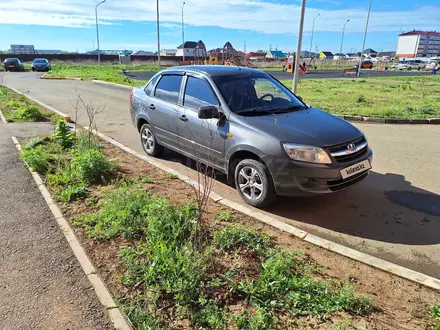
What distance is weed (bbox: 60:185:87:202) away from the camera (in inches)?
177

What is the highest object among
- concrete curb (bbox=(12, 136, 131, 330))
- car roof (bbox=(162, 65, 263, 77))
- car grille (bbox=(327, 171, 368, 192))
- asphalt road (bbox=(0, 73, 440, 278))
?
car roof (bbox=(162, 65, 263, 77))

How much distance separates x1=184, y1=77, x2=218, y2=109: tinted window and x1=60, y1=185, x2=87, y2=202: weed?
2.04 m

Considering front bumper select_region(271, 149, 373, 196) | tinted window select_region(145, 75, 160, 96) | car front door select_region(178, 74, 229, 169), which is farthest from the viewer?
tinted window select_region(145, 75, 160, 96)

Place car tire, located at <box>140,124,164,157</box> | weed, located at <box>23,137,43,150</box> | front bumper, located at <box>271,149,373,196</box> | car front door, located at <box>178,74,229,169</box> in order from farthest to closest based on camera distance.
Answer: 1. weed, located at <box>23,137,43,150</box>
2. car tire, located at <box>140,124,164,157</box>
3. car front door, located at <box>178,74,229,169</box>
4. front bumper, located at <box>271,149,373,196</box>

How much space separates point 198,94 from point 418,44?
141 metres

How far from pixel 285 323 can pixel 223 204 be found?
2.10 metres

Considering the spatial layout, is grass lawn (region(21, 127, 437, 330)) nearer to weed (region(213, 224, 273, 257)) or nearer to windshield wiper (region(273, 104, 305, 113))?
weed (region(213, 224, 273, 257))

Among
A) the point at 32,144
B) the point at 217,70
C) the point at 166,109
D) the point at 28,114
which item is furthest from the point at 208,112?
the point at 28,114

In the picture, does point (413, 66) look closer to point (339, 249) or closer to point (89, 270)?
point (339, 249)

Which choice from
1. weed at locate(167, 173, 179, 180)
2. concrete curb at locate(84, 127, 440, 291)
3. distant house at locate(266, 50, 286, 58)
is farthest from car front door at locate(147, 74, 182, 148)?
distant house at locate(266, 50, 286, 58)

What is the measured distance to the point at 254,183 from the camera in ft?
14.2

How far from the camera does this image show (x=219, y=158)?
4.71 m

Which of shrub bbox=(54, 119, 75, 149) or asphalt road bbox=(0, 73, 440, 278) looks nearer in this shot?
asphalt road bbox=(0, 73, 440, 278)

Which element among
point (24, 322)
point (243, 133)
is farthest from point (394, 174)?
point (24, 322)
